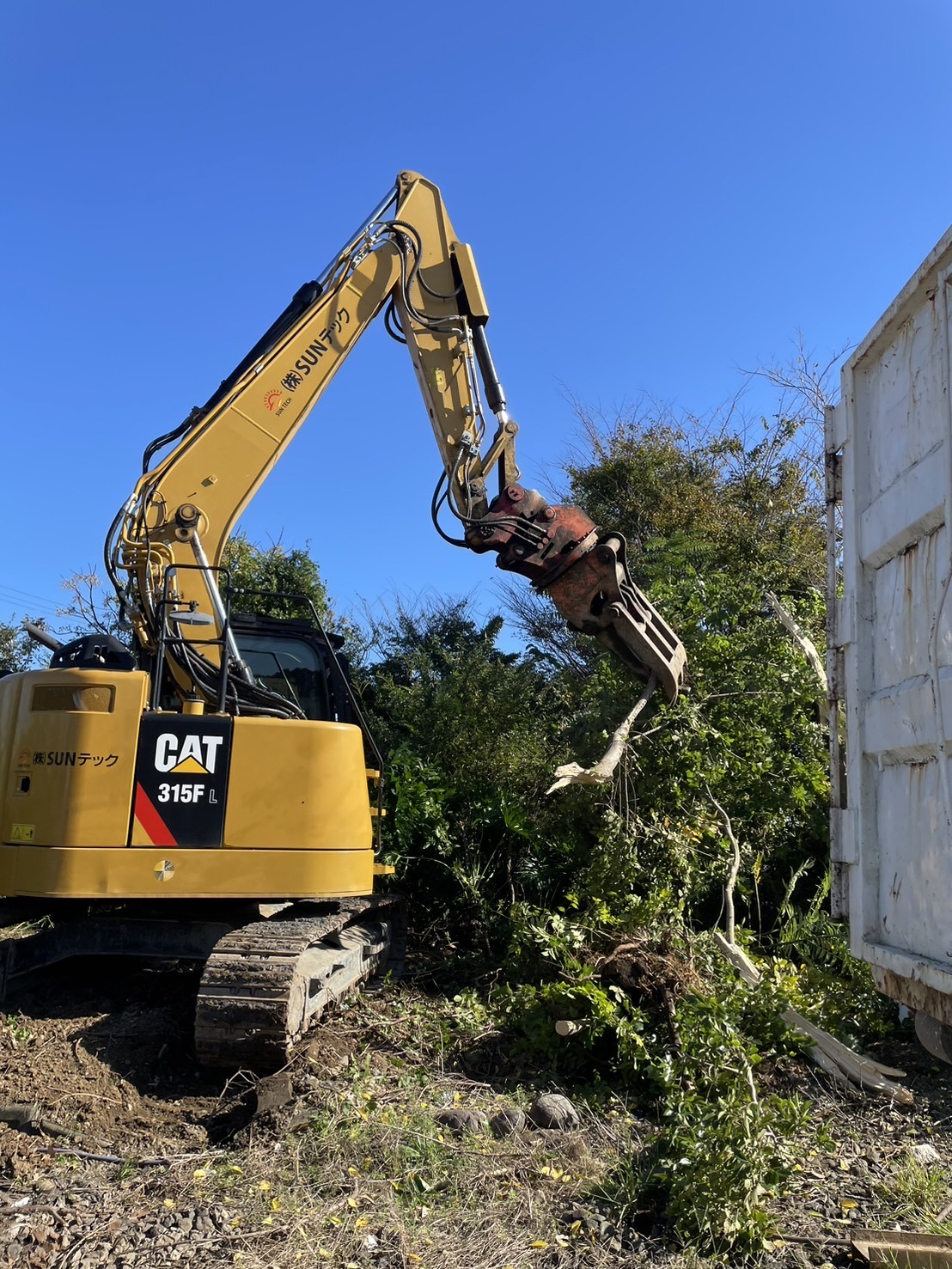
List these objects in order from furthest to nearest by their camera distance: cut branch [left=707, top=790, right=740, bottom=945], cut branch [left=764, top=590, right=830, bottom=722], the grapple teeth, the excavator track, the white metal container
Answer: cut branch [left=764, top=590, right=830, bottom=722], the grapple teeth, cut branch [left=707, top=790, right=740, bottom=945], the excavator track, the white metal container

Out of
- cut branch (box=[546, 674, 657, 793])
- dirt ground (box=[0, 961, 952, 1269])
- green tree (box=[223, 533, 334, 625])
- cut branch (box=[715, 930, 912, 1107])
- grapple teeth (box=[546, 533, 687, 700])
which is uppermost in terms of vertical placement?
green tree (box=[223, 533, 334, 625])

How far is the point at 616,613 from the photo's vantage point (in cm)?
683

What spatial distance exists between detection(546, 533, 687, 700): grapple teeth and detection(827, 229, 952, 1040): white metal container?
3164mm

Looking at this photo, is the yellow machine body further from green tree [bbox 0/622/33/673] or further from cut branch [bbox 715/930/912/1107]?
green tree [bbox 0/622/33/673]

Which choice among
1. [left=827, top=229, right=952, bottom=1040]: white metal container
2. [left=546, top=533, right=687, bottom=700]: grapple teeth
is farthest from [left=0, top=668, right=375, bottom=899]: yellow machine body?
[left=827, top=229, right=952, bottom=1040]: white metal container

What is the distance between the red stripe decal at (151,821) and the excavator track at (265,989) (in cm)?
62

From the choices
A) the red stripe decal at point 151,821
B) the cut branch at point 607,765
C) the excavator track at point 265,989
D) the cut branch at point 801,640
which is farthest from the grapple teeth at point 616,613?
the red stripe decal at point 151,821

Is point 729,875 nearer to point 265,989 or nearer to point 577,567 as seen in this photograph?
point 577,567

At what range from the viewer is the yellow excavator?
5441 mm

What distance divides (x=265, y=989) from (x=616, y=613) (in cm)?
336

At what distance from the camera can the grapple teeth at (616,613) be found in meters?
6.82

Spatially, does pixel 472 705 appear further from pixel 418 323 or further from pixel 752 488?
pixel 752 488

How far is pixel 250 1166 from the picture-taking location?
4160 millimetres

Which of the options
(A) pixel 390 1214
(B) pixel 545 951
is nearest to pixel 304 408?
(B) pixel 545 951
